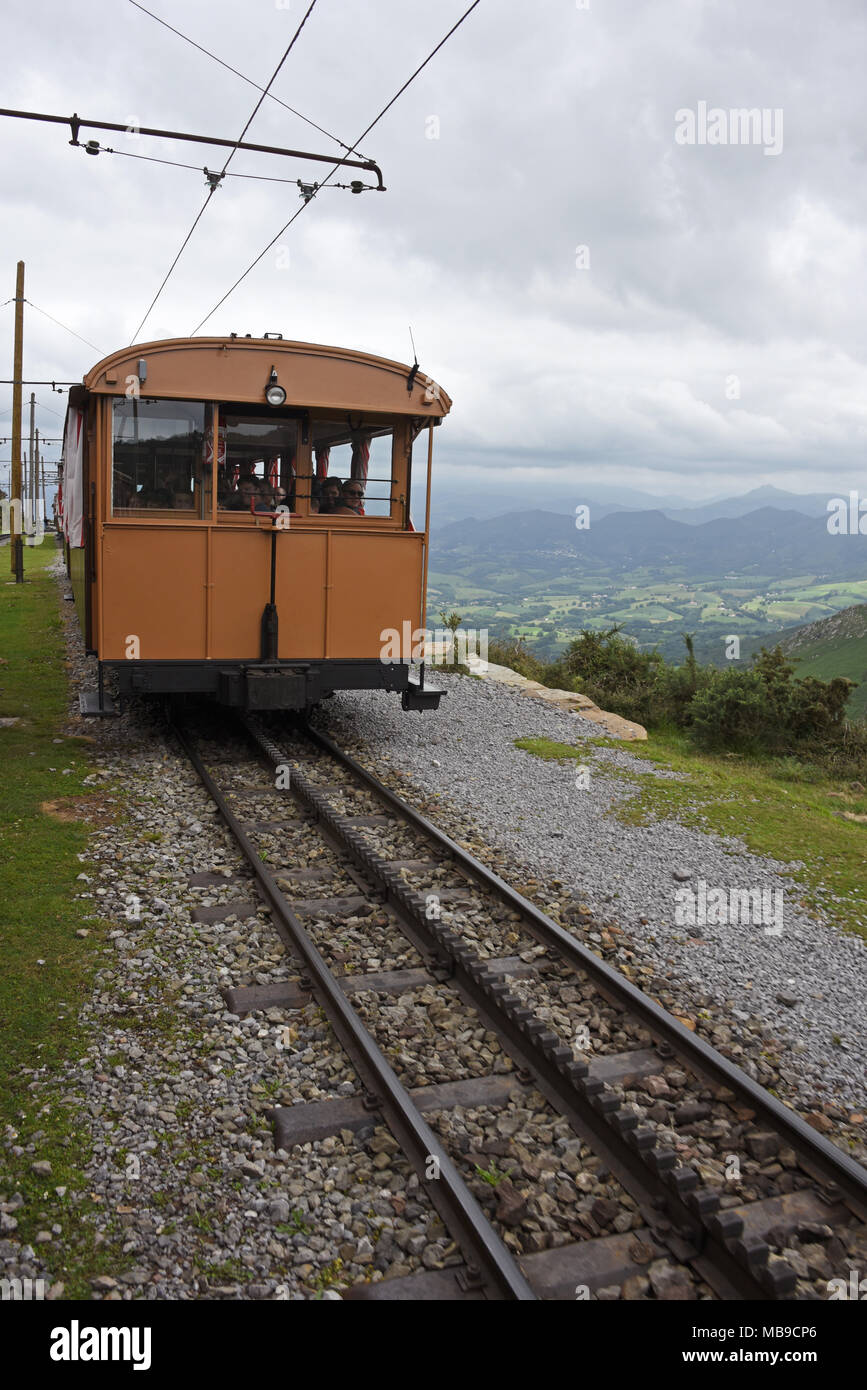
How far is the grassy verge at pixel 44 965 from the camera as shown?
11.5ft

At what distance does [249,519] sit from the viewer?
9938 mm

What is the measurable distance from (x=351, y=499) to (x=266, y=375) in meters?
1.52

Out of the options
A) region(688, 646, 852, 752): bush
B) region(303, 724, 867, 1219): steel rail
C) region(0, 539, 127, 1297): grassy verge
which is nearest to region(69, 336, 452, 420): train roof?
region(0, 539, 127, 1297): grassy verge

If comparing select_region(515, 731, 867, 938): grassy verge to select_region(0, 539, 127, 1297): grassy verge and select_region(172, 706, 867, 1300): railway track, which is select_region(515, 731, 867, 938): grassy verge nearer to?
select_region(172, 706, 867, 1300): railway track

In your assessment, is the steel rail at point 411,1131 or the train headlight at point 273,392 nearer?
the steel rail at point 411,1131

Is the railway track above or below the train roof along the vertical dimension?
below

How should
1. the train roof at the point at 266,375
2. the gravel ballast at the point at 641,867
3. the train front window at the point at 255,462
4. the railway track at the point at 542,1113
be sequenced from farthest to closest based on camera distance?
the train front window at the point at 255,462 → the train roof at the point at 266,375 → the gravel ballast at the point at 641,867 → the railway track at the point at 542,1113

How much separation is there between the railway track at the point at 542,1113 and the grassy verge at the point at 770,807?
7.84 feet

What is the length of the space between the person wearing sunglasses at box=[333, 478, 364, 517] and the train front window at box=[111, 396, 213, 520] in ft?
4.63

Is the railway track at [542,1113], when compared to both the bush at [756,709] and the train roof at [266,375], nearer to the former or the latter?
the train roof at [266,375]

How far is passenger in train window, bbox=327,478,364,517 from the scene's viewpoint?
1034cm

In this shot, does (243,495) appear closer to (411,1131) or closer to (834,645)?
(411,1131)

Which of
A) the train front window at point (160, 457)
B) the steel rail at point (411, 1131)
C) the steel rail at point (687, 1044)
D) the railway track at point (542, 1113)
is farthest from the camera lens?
the train front window at point (160, 457)

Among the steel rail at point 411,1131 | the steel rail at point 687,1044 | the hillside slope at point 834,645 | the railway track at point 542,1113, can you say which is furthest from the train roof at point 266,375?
the hillside slope at point 834,645
